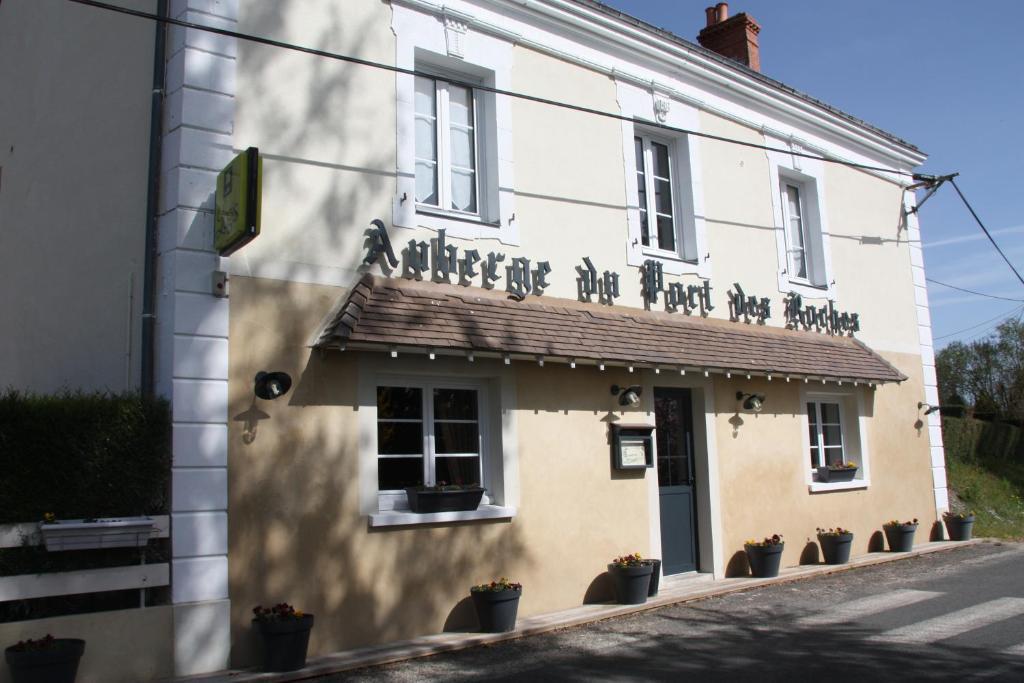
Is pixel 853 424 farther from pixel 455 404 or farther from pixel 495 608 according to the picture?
pixel 495 608

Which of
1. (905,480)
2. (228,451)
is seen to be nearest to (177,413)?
(228,451)

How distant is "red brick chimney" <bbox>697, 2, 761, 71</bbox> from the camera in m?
14.0

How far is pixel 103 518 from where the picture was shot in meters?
6.19

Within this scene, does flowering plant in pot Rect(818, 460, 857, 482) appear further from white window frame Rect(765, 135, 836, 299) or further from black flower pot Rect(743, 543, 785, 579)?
white window frame Rect(765, 135, 836, 299)

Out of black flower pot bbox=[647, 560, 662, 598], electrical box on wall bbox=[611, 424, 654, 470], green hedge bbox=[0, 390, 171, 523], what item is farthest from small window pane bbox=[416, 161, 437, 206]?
black flower pot bbox=[647, 560, 662, 598]

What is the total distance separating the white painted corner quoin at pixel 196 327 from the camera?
646 centimetres

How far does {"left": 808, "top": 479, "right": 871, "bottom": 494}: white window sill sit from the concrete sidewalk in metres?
0.94

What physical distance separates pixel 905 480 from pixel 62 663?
38.3ft

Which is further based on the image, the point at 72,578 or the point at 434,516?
the point at 434,516

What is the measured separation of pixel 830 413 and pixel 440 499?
726 cm

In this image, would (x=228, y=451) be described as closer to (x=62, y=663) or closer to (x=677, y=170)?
(x=62, y=663)

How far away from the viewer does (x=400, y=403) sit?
26.5 ft

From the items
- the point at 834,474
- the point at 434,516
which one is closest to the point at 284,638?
the point at 434,516

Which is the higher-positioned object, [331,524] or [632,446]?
[632,446]
